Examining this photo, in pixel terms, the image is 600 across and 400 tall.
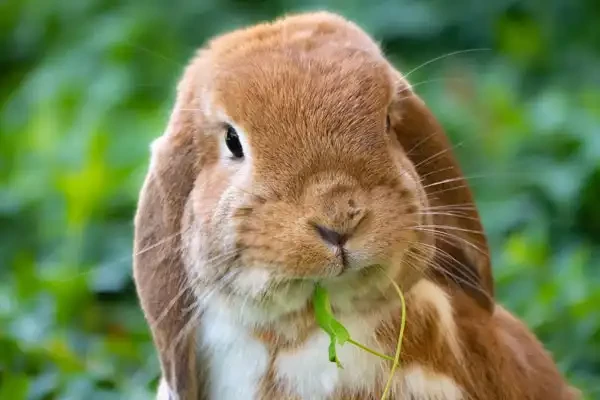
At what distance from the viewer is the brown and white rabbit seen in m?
1.44

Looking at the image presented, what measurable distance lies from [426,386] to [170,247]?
1.50 ft

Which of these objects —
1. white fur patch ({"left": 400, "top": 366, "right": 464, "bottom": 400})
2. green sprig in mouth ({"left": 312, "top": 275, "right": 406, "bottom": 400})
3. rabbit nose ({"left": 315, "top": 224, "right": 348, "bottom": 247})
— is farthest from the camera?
white fur patch ({"left": 400, "top": 366, "right": 464, "bottom": 400})

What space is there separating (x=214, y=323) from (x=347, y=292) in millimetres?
255

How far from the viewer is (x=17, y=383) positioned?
2.12m

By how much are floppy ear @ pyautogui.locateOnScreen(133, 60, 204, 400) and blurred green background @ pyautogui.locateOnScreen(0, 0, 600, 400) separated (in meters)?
0.40

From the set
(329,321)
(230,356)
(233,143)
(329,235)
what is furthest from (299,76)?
(230,356)

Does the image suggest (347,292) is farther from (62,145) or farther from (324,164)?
(62,145)

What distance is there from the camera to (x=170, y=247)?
65.2 inches

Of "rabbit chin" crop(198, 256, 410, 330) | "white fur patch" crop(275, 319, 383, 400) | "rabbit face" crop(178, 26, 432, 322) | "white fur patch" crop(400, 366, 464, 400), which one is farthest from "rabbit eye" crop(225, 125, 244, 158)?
"white fur patch" crop(400, 366, 464, 400)

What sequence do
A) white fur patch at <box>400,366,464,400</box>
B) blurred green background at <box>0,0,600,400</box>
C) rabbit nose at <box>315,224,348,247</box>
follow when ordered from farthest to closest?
blurred green background at <box>0,0,600,400</box>
white fur patch at <box>400,366,464,400</box>
rabbit nose at <box>315,224,348,247</box>

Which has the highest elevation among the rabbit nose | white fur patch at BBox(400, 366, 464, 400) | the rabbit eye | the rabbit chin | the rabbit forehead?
the rabbit forehead

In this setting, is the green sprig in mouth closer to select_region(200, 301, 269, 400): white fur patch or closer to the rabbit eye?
select_region(200, 301, 269, 400): white fur patch

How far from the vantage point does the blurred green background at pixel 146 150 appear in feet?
7.78

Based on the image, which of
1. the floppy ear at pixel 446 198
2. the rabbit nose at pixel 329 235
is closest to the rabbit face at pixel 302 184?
→ the rabbit nose at pixel 329 235
